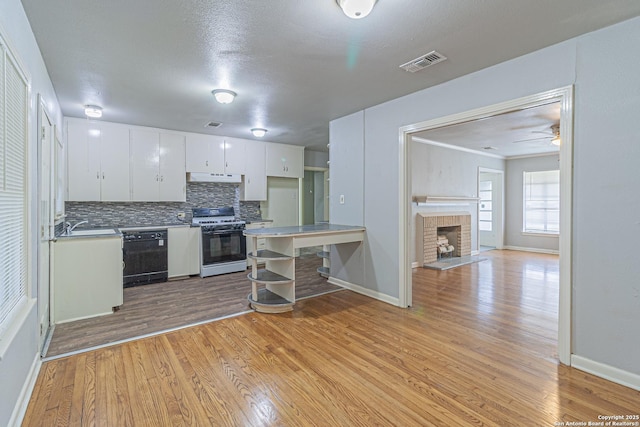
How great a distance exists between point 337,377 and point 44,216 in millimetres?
2764

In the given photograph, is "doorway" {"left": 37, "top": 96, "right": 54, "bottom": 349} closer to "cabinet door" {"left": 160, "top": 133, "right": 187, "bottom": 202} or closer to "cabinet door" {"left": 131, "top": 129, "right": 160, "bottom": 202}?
"cabinet door" {"left": 131, "top": 129, "right": 160, "bottom": 202}

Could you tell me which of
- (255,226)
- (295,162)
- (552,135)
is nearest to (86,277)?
(255,226)

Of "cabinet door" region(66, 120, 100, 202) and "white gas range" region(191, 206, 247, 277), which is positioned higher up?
"cabinet door" region(66, 120, 100, 202)

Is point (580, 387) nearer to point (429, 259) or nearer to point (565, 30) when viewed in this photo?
point (565, 30)

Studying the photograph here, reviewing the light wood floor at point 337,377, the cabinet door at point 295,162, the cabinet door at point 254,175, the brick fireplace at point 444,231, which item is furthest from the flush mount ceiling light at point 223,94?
the brick fireplace at point 444,231

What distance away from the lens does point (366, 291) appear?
4027mm

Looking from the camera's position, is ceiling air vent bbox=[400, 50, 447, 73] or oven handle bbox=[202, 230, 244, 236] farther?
oven handle bbox=[202, 230, 244, 236]

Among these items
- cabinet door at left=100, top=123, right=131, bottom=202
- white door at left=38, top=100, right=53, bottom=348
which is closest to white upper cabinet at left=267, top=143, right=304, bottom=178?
cabinet door at left=100, top=123, right=131, bottom=202

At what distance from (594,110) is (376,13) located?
1.67 metres

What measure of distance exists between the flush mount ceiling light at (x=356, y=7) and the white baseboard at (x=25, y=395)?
9.33 feet

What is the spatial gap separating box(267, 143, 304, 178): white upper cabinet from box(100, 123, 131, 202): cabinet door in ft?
7.81

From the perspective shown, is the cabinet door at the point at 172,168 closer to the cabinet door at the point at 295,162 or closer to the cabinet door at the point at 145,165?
the cabinet door at the point at 145,165

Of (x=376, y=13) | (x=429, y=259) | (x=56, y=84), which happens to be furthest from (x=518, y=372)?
(x=56, y=84)

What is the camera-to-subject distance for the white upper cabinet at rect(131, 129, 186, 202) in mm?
4762
